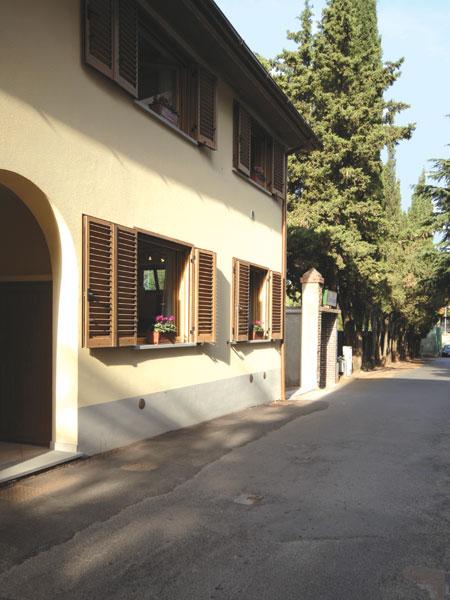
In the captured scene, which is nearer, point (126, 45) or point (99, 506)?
point (99, 506)

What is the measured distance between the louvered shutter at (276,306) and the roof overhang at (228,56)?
133 inches

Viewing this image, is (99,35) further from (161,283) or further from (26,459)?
(26,459)

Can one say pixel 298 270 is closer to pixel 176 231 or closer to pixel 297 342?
pixel 297 342

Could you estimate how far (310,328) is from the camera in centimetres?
1515

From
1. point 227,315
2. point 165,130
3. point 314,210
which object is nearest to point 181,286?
point 227,315

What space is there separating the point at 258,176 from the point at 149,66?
4.21 metres

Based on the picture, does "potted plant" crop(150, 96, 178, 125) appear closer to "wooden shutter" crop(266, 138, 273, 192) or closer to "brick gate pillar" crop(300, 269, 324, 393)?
"wooden shutter" crop(266, 138, 273, 192)

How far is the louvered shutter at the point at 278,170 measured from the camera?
1280 centimetres

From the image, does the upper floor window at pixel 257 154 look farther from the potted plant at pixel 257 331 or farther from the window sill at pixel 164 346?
the window sill at pixel 164 346

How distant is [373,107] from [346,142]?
1.72 meters

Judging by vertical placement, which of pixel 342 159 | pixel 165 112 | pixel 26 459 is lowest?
pixel 26 459

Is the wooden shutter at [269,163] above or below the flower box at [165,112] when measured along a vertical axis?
above

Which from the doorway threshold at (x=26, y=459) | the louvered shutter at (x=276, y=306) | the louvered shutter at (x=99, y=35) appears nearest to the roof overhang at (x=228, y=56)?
the louvered shutter at (x=99, y=35)

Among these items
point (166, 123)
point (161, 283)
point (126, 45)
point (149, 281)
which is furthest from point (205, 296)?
point (126, 45)
